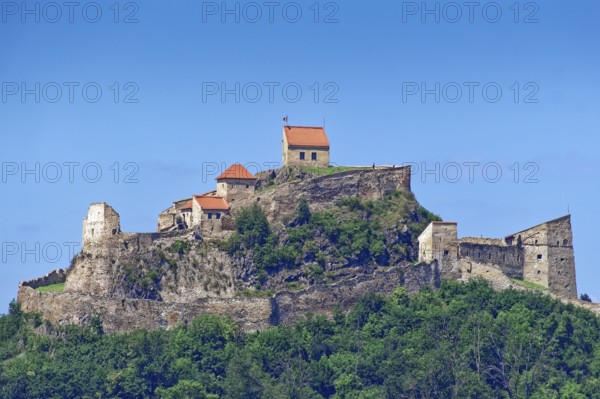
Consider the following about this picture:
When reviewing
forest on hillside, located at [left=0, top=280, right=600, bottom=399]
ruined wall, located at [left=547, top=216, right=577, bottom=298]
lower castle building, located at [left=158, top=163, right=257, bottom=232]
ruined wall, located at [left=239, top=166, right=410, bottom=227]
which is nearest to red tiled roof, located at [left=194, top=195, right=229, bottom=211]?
lower castle building, located at [left=158, top=163, right=257, bottom=232]

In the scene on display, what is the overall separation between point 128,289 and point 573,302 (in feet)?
80.3

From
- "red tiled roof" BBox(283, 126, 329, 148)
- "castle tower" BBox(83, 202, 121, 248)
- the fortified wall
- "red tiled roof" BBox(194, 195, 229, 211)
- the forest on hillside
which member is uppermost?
"red tiled roof" BBox(283, 126, 329, 148)

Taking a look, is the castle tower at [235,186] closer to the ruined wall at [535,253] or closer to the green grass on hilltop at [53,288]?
Answer: the green grass on hilltop at [53,288]

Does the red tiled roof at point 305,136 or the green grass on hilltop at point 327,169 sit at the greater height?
the red tiled roof at point 305,136

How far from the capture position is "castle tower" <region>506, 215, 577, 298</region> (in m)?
122

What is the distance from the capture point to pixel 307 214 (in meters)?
121

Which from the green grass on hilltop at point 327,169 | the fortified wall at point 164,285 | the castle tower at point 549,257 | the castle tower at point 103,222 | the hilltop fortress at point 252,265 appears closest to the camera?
the fortified wall at point 164,285

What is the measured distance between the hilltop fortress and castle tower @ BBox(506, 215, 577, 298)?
6cm

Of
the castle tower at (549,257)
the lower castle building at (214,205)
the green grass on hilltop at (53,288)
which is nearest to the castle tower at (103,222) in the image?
the green grass on hilltop at (53,288)

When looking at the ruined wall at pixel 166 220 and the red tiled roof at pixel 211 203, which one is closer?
the red tiled roof at pixel 211 203

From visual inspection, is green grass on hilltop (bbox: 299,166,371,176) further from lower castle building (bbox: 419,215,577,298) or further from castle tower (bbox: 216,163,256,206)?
lower castle building (bbox: 419,215,577,298)

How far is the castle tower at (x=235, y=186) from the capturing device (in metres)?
122

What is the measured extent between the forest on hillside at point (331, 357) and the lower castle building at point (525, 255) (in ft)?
12.6

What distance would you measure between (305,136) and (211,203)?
776cm
